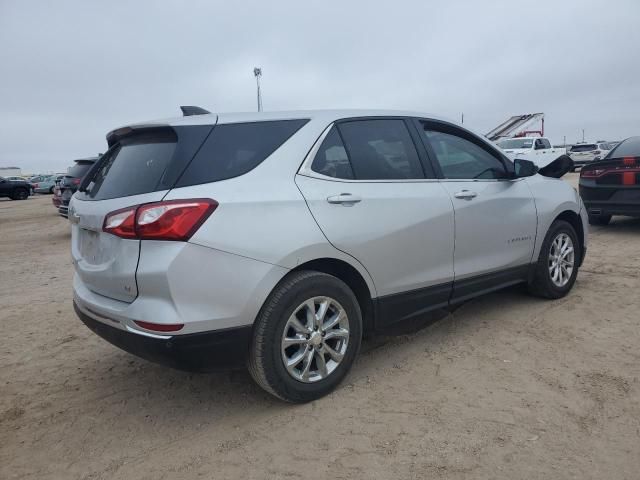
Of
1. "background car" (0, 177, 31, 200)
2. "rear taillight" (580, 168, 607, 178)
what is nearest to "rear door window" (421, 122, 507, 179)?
"rear taillight" (580, 168, 607, 178)

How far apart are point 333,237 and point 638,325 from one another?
269 cm

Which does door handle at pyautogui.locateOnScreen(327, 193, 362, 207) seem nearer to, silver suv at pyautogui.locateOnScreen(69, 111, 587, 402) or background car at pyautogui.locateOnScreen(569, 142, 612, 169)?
silver suv at pyautogui.locateOnScreen(69, 111, 587, 402)

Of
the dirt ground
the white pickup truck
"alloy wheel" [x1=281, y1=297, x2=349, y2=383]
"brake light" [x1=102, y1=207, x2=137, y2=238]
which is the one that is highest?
the white pickup truck

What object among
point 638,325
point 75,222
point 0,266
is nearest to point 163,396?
point 75,222

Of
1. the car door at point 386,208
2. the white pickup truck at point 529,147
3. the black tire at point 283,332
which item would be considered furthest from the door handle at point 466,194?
the white pickup truck at point 529,147

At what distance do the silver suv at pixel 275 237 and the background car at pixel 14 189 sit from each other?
104 feet

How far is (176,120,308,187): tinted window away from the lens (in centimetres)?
265

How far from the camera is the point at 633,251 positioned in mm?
6559

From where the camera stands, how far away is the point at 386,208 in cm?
321

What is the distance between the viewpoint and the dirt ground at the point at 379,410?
2414 millimetres

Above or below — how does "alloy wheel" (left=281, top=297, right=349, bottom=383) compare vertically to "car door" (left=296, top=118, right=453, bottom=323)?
below

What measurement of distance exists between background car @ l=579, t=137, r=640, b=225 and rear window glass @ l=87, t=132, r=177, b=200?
7.19m

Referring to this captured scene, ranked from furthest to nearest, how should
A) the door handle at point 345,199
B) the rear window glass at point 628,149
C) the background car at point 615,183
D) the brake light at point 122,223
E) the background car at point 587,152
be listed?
the background car at point 587,152 → the rear window glass at point 628,149 → the background car at point 615,183 → the door handle at point 345,199 → the brake light at point 122,223

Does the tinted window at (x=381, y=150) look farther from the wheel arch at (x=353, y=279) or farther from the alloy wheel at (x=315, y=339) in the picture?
the alloy wheel at (x=315, y=339)
